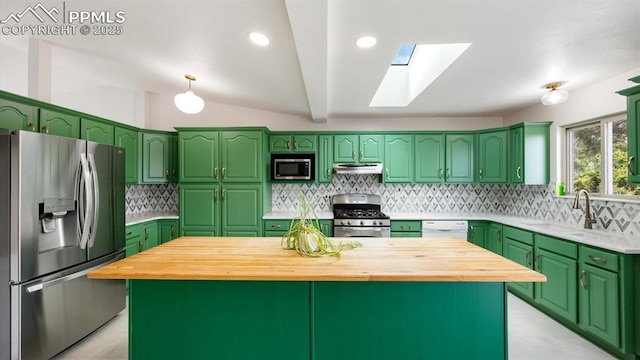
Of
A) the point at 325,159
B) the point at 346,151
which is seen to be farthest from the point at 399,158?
the point at 325,159

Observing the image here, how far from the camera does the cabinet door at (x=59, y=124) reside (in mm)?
2244

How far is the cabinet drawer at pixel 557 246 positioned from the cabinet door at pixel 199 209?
3.74 m

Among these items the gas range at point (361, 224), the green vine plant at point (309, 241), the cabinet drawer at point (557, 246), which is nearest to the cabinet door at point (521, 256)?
the cabinet drawer at point (557, 246)

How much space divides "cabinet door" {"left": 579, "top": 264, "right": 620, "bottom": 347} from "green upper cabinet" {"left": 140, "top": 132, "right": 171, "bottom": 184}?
Result: 4745 mm

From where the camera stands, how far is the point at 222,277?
4.26 ft

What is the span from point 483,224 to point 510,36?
2485 millimetres

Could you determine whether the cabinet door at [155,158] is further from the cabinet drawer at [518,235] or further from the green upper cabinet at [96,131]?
the cabinet drawer at [518,235]

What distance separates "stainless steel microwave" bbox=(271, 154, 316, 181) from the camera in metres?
3.71

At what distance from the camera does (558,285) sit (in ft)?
8.04

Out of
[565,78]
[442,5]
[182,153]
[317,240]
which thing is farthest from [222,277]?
[565,78]

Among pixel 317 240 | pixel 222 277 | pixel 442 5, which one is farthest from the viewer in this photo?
pixel 317 240

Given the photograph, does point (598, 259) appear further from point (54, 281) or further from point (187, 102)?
point (54, 281)

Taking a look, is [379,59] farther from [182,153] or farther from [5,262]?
[5,262]

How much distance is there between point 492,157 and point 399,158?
1.24 m
